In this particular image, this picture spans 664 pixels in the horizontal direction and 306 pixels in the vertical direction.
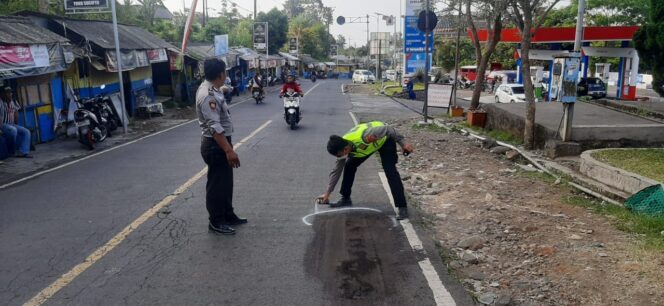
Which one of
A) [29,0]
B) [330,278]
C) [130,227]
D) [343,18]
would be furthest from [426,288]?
[343,18]

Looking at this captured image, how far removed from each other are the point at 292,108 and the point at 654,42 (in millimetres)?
9210

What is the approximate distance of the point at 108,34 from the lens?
717 inches

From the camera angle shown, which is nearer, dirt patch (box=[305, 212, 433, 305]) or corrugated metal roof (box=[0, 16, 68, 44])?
dirt patch (box=[305, 212, 433, 305])

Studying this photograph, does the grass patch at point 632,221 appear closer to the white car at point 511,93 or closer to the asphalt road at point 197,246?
the asphalt road at point 197,246

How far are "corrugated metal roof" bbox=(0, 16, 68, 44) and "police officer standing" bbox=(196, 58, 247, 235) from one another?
24.5 feet

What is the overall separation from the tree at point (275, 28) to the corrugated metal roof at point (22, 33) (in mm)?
49044

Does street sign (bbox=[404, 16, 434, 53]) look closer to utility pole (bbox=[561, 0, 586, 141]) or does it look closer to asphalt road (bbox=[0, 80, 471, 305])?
utility pole (bbox=[561, 0, 586, 141])

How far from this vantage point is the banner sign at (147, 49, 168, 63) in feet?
66.2

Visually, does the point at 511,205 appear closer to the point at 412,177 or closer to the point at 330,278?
the point at 412,177

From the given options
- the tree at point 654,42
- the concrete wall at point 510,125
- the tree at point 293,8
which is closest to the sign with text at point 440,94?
the concrete wall at point 510,125

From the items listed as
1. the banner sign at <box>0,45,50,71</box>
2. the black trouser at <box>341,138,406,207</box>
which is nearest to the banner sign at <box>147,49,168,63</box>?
the banner sign at <box>0,45,50,71</box>

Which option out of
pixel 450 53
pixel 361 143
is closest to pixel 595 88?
pixel 450 53

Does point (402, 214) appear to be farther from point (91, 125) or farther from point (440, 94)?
point (440, 94)

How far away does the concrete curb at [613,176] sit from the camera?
6.83 m
